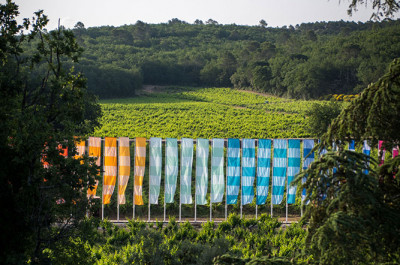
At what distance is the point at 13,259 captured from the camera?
6.09 meters

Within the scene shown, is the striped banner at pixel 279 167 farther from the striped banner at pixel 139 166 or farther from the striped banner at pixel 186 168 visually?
the striped banner at pixel 139 166

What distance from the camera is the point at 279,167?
1334 cm

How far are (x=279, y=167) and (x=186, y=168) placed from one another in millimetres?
3025

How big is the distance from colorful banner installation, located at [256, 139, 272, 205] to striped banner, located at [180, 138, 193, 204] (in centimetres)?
222

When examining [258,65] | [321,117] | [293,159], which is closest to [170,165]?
[293,159]

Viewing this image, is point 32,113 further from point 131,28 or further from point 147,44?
point 131,28

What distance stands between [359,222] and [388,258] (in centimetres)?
77

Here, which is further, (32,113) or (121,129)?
(121,129)

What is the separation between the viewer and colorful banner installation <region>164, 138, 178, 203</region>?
43.6 ft

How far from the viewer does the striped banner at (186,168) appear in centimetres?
1330

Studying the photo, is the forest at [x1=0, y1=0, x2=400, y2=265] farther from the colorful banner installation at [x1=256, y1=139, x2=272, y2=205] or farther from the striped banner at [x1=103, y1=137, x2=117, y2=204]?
the striped banner at [x1=103, y1=137, x2=117, y2=204]

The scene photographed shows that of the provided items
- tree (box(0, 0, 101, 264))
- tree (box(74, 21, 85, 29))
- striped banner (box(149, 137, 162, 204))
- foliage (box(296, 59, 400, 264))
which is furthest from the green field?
tree (box(74, 21, 85, 29))

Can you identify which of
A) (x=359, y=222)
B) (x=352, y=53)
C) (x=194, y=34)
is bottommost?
(x=359, y=222)

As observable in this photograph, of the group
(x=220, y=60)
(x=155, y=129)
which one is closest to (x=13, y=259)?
(x=155, y=129)
